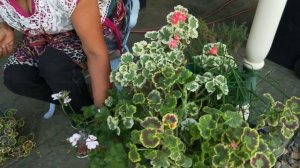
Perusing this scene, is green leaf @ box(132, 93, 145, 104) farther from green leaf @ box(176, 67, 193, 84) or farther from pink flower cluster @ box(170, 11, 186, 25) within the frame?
pink flower cluster @ box(170, 11, 186, 25)

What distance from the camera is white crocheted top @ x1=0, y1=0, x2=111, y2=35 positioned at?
144cm

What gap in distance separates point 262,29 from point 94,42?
0.65m

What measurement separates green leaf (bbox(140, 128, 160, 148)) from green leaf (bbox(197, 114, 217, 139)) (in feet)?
0.44

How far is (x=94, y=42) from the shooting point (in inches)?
57.4

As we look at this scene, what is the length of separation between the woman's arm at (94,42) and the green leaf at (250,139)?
2.11ft

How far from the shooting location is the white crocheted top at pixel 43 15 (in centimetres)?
144

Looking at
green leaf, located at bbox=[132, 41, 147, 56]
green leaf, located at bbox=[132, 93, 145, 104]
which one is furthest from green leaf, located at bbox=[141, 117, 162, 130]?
green leaf, located at bbox=[132, 41, 147, 56]

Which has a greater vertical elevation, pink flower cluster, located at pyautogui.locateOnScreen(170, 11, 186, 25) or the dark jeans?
pink flower cluster, located at pyautogui.locateOnScreen(170, 11, 186, 25)

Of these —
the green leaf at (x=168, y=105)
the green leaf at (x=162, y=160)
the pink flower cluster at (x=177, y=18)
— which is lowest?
the green leaf at (x=162, y=160)

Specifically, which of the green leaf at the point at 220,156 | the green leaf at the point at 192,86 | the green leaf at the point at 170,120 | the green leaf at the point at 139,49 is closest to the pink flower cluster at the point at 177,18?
the green leaf at the point at 139,49

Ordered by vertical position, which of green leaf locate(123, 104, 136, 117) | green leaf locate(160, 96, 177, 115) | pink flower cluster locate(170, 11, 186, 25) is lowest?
green leaf locate(123, 104, 136, 117)

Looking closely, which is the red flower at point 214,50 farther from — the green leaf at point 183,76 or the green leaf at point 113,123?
the green leaf at point 113,123

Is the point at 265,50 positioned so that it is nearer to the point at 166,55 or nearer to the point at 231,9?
the point at 166,55

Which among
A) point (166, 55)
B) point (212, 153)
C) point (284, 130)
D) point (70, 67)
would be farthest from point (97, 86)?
point (284, 130)
